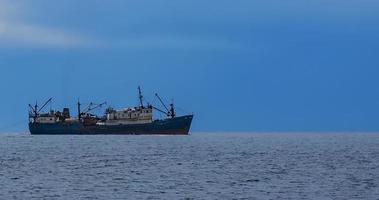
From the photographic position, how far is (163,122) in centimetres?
18725

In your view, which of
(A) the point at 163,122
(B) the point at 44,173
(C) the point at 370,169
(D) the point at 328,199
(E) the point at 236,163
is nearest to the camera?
(D) the point at 328,199

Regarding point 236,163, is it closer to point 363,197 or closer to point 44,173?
point 44,173

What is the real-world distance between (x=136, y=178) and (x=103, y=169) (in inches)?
430

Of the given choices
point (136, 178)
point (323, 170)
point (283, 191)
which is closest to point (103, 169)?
point (136, 178)

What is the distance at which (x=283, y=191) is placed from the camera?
48.8m

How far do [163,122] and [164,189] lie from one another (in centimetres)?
13738

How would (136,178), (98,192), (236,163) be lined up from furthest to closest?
(236,163)
(136,178)
(98,192)

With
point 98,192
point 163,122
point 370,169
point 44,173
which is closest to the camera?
point 98,192

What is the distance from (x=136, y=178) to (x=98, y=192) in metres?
10.3

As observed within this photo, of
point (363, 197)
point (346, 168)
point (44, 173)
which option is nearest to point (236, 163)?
point (346, 168)

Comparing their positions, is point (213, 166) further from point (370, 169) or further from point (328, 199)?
point (328, 199)

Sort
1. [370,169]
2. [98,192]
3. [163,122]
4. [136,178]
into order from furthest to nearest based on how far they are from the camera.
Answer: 1. [163,122]
2. [370,169]
3. [136,178]
4. [98,192]

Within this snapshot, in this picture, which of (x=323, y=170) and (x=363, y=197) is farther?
(x=323, y=170)

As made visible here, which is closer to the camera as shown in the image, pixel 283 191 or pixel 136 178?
pixel 283 191
